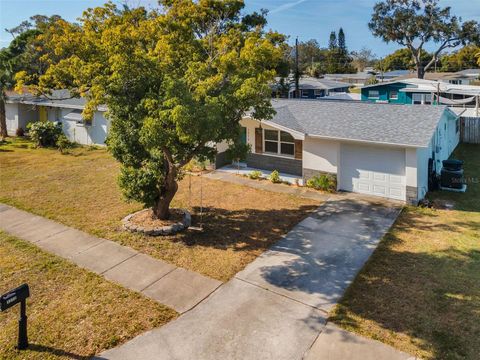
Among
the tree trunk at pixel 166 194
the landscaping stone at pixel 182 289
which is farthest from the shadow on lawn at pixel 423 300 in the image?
the tree trunk at pixel 166 194

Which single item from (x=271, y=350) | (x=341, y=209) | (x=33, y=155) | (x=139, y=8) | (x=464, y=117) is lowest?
(x=271, y=350)

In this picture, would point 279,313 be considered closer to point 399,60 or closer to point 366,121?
point 366,121

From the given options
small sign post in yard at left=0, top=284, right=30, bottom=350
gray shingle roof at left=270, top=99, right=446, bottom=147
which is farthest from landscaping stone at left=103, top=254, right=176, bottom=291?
gray shingle roof at left=270, top=99, right=446, bottom=147

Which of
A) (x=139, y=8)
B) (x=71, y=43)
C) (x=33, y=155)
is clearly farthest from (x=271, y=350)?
(x=33, y=155)

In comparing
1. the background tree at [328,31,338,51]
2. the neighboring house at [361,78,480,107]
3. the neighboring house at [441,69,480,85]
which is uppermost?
the background tree at [328,31,338,51]

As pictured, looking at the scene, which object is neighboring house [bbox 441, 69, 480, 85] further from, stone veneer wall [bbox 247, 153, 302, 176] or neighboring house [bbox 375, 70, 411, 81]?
stone veneer wall [bbox 247, 153, 302, 176]

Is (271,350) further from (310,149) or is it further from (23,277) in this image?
(310,149)
